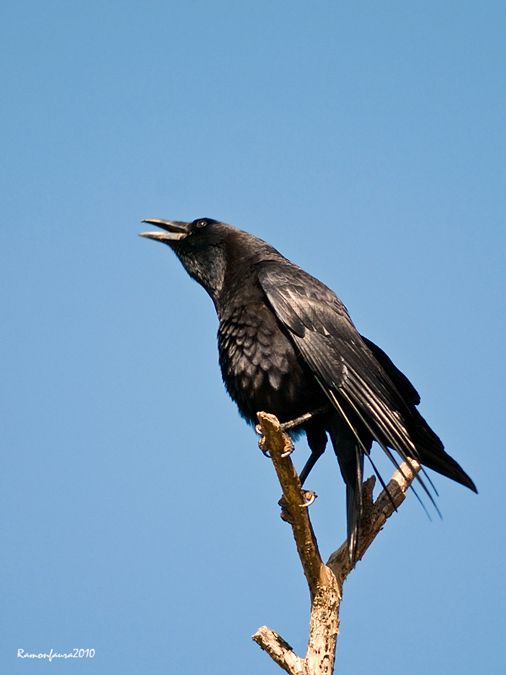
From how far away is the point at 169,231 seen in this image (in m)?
7.20

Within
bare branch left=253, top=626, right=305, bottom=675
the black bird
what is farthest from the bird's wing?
bare branch left=253, top=626, right=305, bottom=675

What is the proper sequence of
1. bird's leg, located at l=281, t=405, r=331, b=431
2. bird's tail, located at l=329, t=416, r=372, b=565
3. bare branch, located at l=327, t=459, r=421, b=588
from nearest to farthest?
1. bare branch, located at l=327, t=459, r=421, b=588
2. bird's tail, located at l=329, t=416, r=372, b=565
3. bird's leg, located at l=281, t=405, r=331, b=431

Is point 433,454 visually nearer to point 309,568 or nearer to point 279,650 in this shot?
point 309,568

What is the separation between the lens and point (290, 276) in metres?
5.80

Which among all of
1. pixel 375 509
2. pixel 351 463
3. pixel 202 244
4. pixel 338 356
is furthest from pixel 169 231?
pixel 375 509

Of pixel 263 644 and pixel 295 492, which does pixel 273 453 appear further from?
pixel 263 644

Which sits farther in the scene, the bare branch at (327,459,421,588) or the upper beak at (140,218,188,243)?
the upper beak at (140,218,188,243)

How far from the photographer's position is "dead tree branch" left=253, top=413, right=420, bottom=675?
4.32m

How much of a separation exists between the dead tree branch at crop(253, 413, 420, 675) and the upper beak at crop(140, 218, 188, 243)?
2.87 meters

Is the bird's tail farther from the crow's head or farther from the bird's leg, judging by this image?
the crow's head

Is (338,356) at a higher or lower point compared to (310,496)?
higher

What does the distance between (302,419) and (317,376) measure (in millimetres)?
345

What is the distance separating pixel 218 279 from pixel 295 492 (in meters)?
2.47

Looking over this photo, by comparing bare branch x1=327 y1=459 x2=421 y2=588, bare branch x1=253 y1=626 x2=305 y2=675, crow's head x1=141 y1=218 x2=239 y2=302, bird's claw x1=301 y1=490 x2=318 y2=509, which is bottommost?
bare branch x1=253 y1=626 x2=305 y2=675
